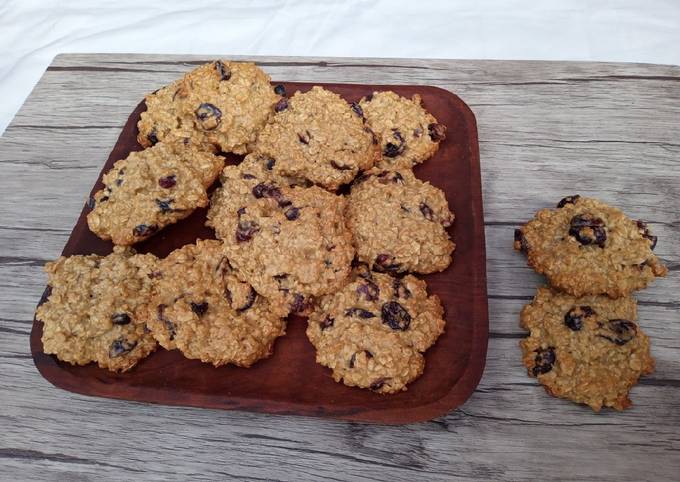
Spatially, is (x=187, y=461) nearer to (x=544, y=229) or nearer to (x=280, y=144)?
(x=280, y=144)

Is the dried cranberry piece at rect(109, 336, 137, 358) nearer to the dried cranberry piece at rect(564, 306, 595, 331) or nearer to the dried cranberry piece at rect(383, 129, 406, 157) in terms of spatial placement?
the dried cranberry piece at rect(383, 129, 406, 157)

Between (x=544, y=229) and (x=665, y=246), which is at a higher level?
(x=544, y=229)

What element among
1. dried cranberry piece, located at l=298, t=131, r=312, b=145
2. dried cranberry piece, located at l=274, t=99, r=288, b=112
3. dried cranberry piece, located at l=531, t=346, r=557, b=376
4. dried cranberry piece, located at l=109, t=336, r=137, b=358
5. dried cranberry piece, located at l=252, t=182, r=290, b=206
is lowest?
dried cranberry piece, located at l=531, t=346, r=557, b=376

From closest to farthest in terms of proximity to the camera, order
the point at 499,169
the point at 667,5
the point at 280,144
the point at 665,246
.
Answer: the point at 280,144 → the point at 665,246 → the point at 499,169 → the point at 667,5

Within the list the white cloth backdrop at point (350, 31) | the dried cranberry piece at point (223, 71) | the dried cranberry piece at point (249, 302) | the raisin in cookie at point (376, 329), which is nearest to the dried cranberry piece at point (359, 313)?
the raisin in cookie at point (376, 329)

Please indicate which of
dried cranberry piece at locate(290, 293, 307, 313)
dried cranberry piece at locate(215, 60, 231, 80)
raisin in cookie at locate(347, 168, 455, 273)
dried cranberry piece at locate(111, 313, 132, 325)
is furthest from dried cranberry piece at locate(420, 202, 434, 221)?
dried cranberry piece at locate(111, 313, 132, 325)

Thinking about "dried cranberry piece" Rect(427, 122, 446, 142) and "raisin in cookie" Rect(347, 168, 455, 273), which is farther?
"dried cranberry piece" Rect(427, 122, 446, 142)

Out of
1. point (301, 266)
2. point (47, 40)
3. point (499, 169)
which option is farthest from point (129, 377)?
point (47, 40)
